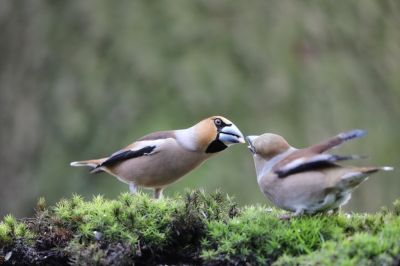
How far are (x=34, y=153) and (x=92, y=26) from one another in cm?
326

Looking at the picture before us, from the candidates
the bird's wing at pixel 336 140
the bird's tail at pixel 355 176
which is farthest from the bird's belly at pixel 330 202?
the bird's wing at pixel 336 140

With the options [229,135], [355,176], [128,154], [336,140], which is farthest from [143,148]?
[355,176]

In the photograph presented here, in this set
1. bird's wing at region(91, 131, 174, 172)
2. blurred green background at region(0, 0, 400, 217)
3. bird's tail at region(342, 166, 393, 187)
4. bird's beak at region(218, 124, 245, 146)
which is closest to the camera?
bird's tail at region(342, 166, 393, 187)

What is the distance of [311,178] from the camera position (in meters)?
4.12

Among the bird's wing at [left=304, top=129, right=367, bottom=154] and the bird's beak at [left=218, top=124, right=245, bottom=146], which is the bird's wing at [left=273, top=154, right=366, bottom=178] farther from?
the bird's beak at [left=218, top=124, right=245, bottom=146]

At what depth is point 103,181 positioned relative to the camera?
33.6 feet

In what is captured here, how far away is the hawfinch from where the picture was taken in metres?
6.07

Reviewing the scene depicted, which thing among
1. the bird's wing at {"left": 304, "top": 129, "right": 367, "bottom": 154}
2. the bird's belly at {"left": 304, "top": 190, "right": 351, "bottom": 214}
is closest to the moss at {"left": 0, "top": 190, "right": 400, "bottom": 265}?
the bird's belly at {"left": 304, "top": 190, "right": 351, "bottom": 214}

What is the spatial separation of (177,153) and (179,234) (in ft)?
6.38

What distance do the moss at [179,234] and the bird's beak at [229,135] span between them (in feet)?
4.27

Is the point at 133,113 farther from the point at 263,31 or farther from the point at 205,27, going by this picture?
the point at 263,31

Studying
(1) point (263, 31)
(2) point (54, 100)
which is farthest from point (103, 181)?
(1) point (263, 31)

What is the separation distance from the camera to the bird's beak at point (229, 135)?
6.02 meters

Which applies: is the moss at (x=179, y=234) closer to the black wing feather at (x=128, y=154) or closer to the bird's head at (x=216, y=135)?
the bird's head at (x=216, y=135)
